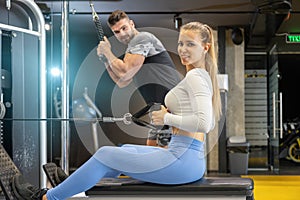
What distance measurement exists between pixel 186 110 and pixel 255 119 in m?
6.92

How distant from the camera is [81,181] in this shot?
7.52 feet

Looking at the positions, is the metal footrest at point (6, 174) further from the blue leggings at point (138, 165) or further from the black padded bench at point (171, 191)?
the black padded bench at point (171, 191)

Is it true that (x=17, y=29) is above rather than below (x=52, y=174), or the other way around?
above

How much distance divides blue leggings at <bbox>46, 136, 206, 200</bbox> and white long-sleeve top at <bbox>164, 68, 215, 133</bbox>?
0.12 metres

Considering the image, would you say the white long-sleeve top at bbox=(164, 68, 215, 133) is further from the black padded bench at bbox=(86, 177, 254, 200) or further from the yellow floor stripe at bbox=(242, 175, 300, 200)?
the yellow floor stripe at bbox=(242, 175, 300, 200)

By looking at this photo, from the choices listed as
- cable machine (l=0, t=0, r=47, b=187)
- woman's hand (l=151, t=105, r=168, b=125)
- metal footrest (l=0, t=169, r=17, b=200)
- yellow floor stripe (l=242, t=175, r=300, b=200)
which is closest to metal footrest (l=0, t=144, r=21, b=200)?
metal footrest (l=0, t=169, r=17, b=200)

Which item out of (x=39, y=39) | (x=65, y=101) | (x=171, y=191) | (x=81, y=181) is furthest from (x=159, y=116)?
(x=39, y=39)

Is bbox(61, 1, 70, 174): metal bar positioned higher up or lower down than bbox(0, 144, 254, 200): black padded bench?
higher up

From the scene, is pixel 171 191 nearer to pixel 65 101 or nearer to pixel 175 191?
pixel 175 191

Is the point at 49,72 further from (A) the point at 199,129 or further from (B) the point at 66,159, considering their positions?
(A) the point at 199,129

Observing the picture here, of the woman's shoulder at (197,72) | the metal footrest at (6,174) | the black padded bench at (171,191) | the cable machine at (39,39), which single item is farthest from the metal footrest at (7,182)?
the woman's shoulder at (197,72)

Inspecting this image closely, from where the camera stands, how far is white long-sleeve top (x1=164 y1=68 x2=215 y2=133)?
2.22 meters

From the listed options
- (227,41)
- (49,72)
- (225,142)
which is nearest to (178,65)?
(227,41)

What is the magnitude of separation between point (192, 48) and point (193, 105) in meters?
0.33
